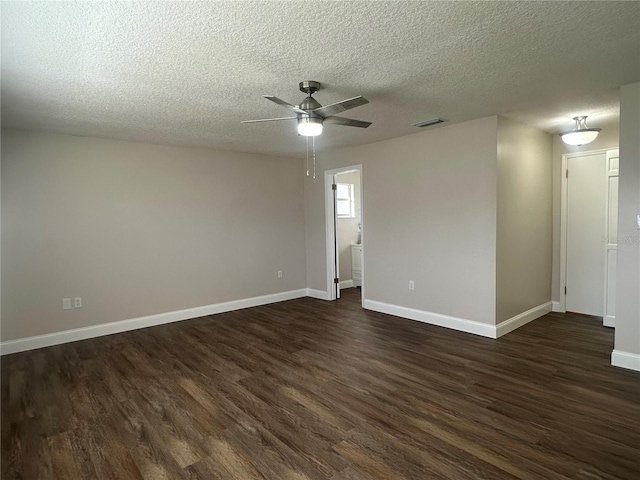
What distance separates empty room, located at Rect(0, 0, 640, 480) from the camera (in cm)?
202

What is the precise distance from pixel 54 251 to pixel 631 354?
6.04 meters

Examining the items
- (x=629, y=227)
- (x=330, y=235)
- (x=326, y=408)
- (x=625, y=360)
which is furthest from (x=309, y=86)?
(x=625, y=360)

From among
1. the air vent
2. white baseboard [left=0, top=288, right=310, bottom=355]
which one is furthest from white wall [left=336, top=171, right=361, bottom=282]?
the air vent

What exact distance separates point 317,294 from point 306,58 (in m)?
4.49

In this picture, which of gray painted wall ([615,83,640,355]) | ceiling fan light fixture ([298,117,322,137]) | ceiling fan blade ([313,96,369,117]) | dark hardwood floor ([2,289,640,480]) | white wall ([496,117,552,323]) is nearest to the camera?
dark hardwood floor ([2,289,640,480])

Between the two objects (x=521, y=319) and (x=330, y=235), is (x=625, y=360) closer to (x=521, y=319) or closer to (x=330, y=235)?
(x=521, y=319)

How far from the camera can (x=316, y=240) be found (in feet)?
20.4

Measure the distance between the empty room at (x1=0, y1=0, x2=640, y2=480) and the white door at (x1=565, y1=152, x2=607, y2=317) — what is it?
0.11 ft

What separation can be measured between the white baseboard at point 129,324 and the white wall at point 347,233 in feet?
3.38

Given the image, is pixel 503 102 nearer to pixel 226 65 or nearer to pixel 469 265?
pixel 469 265

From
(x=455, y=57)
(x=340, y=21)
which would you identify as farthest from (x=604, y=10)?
(x=340, y=21)

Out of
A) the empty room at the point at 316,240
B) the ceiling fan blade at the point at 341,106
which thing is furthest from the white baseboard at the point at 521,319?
the ceiling fan blade at the point at 341,106

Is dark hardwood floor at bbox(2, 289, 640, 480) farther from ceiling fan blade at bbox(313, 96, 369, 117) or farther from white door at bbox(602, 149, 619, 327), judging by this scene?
ceiling fan blade at bbox(313, 96, 369, 117)

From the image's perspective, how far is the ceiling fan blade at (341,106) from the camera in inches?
94.5
